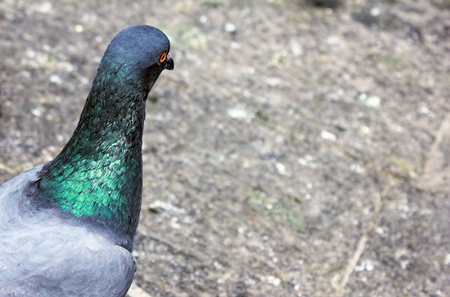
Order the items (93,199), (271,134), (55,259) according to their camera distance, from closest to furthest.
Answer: (55,259) < (93,199) < (271,134)

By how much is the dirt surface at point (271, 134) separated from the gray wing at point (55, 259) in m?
0.67

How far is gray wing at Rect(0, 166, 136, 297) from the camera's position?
219cm

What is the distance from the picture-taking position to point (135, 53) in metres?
2.27

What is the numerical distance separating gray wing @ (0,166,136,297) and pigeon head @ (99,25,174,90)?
23.1 inches

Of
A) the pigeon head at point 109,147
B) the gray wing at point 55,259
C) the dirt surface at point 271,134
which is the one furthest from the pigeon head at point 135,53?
the dirt surface at point 271,134

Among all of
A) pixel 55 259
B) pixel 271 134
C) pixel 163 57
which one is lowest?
pixel 271 134

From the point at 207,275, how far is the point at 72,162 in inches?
38.4

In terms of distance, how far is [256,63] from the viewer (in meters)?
4.47

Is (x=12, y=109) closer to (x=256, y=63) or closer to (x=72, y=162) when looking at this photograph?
(x=72, y=162)

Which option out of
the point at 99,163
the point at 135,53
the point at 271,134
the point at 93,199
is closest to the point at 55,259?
the point at 93,199

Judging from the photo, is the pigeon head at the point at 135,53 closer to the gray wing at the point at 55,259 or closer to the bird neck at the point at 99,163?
the bird neck at the point at 99,163

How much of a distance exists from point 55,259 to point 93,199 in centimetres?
28

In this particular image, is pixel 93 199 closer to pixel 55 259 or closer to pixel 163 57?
pixel 55 259

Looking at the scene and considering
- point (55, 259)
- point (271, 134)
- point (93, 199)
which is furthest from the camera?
point (271, 134)
